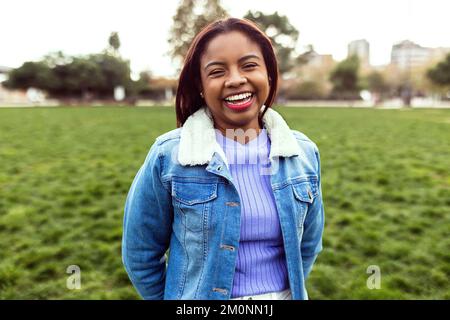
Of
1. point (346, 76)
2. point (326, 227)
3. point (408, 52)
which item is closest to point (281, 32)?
point (346, 76)

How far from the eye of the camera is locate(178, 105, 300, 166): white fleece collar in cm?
141

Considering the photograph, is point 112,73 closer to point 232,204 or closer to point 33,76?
point 33,76

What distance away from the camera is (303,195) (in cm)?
153

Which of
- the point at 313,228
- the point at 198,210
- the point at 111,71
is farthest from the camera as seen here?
the point at 111,71

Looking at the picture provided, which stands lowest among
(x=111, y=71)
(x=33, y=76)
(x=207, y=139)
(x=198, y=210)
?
(x=198, y=210)

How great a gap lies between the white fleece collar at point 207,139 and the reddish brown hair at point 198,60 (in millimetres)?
76

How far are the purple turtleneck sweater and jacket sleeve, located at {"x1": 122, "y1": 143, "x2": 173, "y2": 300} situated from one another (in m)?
0.27

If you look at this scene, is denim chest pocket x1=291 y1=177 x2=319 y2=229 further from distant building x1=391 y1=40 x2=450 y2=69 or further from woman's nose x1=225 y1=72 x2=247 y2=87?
distant building x1=391 y1=40 x2=450 y2=69

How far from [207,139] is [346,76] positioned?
175 feet

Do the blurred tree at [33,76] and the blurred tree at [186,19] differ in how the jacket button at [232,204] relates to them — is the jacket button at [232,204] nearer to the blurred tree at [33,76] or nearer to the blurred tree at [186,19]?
the blurred tree at [186,19]

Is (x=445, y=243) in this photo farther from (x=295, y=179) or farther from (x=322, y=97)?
(x=322, y=97)

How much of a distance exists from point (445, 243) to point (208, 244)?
3.29 meters

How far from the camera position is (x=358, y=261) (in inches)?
138

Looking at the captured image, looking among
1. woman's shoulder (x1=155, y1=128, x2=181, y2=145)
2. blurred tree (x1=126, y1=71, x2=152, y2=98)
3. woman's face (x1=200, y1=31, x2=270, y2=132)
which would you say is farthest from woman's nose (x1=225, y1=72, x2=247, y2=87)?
blurred tree (x1=126, y1=71, x2=152, y2=98)
